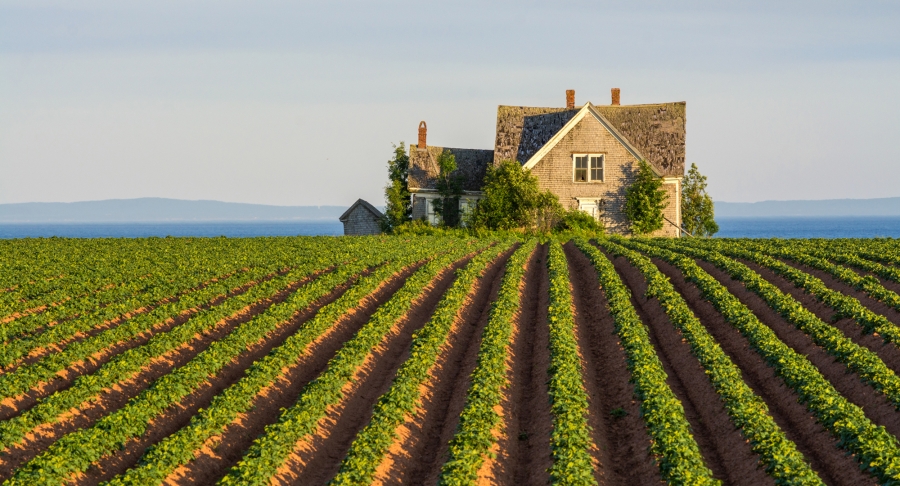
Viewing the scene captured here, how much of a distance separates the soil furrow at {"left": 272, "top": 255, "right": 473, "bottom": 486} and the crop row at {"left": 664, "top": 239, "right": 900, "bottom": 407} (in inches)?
309

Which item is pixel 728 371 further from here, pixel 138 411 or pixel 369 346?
pixel 138 411

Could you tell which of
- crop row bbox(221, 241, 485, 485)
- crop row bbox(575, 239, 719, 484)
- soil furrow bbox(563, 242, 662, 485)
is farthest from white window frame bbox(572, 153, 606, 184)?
crop row bbox(575, 239, 719, 484)

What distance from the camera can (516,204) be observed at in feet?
148

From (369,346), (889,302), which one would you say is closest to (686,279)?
(889,302)

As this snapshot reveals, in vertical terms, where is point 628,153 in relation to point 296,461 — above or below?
above

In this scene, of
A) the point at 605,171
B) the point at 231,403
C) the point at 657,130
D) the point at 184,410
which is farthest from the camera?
the point at 657,130

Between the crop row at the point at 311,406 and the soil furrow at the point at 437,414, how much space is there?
128 cm

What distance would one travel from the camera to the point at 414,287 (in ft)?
79.7

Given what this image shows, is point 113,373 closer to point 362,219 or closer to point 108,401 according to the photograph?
point 108,401

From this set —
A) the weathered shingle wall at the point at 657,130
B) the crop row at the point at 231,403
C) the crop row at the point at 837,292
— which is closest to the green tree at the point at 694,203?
the weathered shingle wall at the point at 657,130

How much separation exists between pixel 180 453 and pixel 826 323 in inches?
550

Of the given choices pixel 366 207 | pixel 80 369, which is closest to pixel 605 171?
pixel 366 207

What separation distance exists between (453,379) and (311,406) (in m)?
3.52

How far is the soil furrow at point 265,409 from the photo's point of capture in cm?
1210
